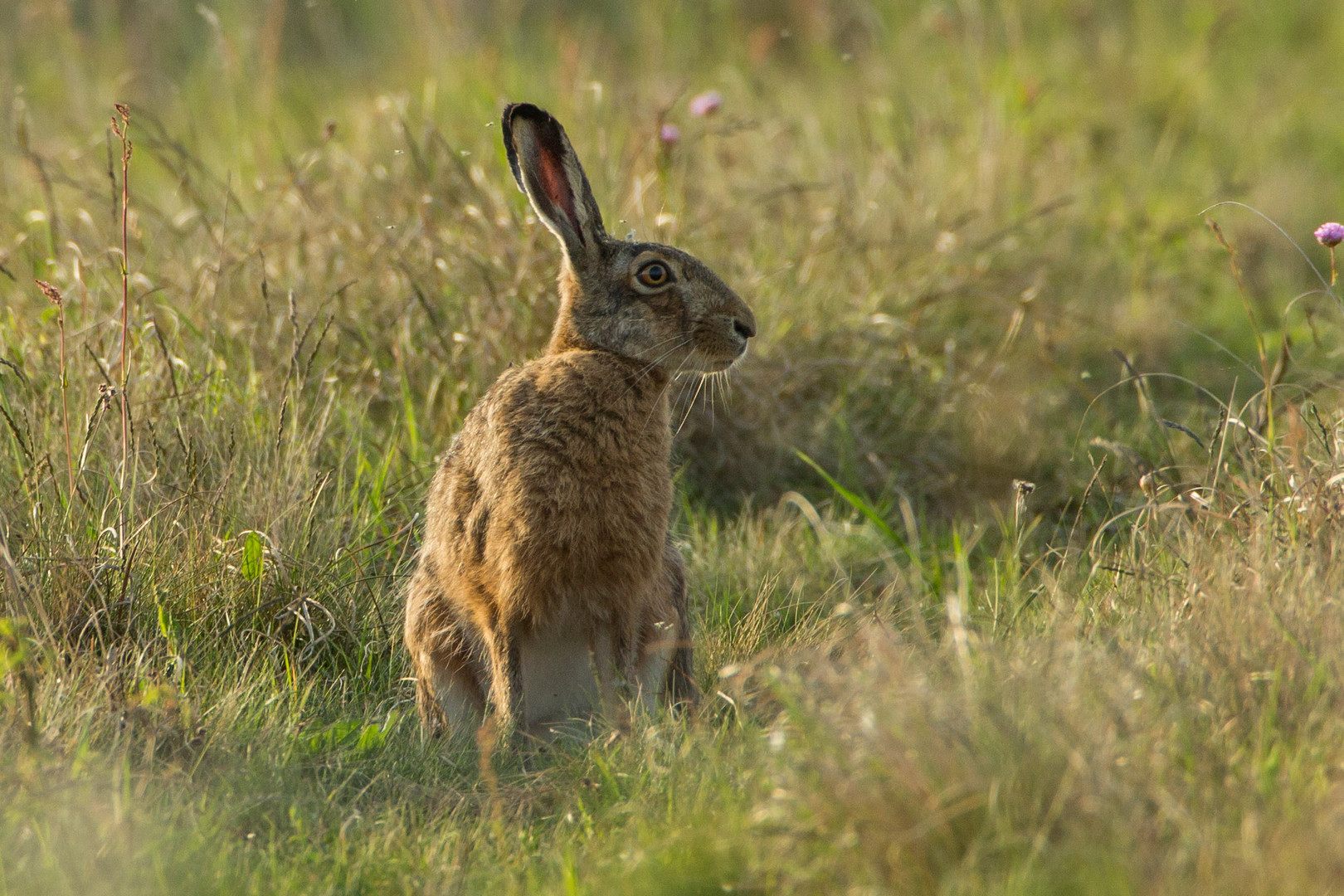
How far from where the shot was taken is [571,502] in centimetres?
371

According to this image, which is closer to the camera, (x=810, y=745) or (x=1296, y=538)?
(x=810, y=745)

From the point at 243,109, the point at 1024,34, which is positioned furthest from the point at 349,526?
the point at 1024,34

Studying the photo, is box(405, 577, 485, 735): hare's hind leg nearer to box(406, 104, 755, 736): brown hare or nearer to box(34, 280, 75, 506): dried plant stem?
box(406, 104, 755, 736): brown hare

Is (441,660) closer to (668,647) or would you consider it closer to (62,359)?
(668,647)

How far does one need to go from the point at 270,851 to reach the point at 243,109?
21.0 feet

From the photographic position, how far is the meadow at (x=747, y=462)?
270 cm

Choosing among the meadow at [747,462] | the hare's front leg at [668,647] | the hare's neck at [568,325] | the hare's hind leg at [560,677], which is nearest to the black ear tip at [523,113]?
the hare's neck at [568,325]

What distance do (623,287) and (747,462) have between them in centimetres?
174

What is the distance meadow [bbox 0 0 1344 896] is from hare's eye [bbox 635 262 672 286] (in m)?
0.57

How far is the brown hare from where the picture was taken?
373 cm

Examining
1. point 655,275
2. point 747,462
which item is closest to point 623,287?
point 655,275

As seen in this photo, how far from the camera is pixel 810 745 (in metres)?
2.74

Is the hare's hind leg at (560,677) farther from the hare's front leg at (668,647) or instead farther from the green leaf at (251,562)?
the green leaf at (251,562)

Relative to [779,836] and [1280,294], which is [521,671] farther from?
[1280,294]
